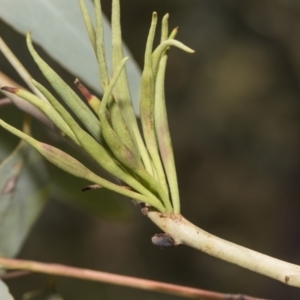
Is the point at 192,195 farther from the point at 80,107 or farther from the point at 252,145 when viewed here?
the point at 80,107

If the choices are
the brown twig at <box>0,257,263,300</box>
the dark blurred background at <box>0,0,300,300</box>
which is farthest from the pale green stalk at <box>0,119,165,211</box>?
the dark blurred background at <box>0,0,300,300</box>

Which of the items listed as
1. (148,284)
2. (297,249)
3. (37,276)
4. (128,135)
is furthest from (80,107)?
(297,249)

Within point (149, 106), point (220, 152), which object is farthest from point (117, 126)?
point (220, 152)

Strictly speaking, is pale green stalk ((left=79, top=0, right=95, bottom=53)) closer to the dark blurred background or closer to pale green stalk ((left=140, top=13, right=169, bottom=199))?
pale green stalk ((left=140, top=13, right=169, bottom=199))

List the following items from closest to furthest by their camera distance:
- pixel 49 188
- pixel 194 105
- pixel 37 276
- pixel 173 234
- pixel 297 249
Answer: pixel 173 234
pixel 49 188
pixel 37 276
pixel 194 105
pixel 297 249

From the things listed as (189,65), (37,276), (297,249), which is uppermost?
(189,65)

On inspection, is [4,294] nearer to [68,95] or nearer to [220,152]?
[68,95]

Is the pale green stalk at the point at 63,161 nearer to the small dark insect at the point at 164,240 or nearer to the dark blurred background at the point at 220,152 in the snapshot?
the small dark insect at the point at 164,240
